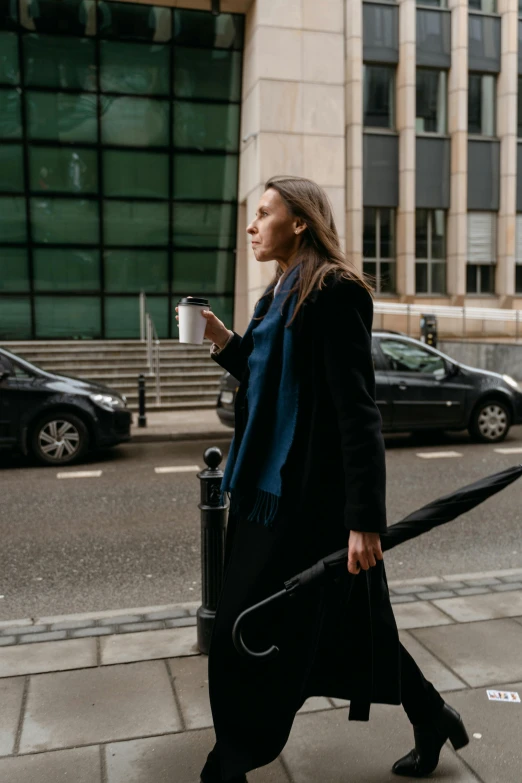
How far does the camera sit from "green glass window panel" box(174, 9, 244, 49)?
19453mm

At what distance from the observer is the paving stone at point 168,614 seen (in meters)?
→ 4.20

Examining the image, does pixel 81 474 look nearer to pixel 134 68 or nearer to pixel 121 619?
pixel 121 619

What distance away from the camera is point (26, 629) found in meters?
4.07

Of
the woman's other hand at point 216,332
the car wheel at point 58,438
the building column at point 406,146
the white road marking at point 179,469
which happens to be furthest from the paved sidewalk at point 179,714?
the building column at point 406,146

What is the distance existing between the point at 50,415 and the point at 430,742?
761 cm

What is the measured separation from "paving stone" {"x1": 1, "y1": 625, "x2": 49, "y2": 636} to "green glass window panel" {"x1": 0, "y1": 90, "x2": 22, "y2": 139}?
1773cm

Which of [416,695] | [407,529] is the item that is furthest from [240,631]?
[416,695]

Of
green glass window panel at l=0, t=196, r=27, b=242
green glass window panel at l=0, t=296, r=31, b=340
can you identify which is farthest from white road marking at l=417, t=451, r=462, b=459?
green glass window panel at l=0, t=196, r=27, b=242

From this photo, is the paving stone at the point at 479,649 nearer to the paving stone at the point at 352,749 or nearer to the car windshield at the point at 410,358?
the paving stone at the point at 352,749

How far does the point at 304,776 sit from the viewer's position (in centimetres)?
267

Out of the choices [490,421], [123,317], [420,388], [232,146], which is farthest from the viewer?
[232,146]

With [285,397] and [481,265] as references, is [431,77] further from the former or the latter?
[285,397]

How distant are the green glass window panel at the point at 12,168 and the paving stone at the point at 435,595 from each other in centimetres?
1777

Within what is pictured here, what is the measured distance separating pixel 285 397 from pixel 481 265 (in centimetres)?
2223
